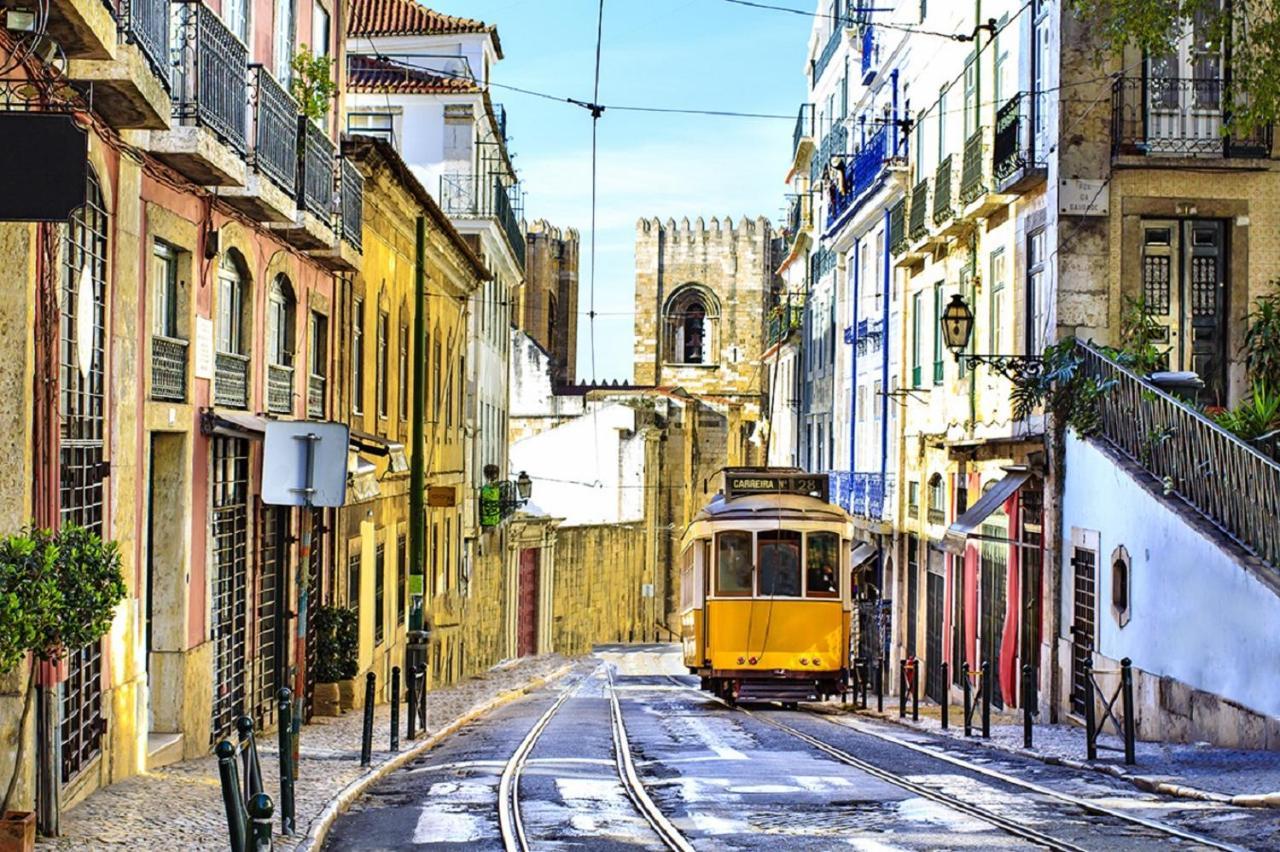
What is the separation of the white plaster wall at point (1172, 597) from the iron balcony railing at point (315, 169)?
9.20 metres

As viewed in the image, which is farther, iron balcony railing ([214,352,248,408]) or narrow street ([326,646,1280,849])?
iron balcony railing ([214,352,248,408])

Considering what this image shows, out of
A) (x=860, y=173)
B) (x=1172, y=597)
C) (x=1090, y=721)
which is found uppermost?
(x=860, y=173)

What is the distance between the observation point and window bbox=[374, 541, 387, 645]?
2627 cm

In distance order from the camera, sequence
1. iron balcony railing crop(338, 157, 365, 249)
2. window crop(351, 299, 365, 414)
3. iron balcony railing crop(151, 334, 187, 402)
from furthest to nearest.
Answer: window crop(351, 299, 365, 414), iron balcony railing crop(338, 157, 365, 249), iron balcony railing crop(151, 334, 187, 402)

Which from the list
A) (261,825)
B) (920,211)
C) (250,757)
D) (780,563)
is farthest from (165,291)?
(920,211)

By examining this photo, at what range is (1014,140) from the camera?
24.0 m

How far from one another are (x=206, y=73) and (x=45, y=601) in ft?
22.9

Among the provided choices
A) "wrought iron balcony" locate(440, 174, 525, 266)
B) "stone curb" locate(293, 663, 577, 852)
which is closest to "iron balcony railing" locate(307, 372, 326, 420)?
"stone curb" locate(293, 663, 577, 852)

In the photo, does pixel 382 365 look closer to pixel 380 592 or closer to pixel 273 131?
pixel 380 592

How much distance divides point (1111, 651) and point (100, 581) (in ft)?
43.4

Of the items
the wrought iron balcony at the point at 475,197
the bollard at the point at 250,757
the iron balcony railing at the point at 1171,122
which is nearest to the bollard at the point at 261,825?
the bollard at the point at 250,757

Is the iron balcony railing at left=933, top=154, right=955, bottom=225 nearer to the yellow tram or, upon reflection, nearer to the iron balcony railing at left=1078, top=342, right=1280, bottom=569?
the yellow tram

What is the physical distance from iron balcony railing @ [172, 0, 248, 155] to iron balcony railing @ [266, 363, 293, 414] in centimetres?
389

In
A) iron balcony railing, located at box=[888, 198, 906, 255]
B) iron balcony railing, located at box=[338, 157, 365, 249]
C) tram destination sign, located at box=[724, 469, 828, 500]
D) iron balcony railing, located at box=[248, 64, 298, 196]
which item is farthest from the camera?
iron balcony railing, located at box=[888, 198, 906, 255]
